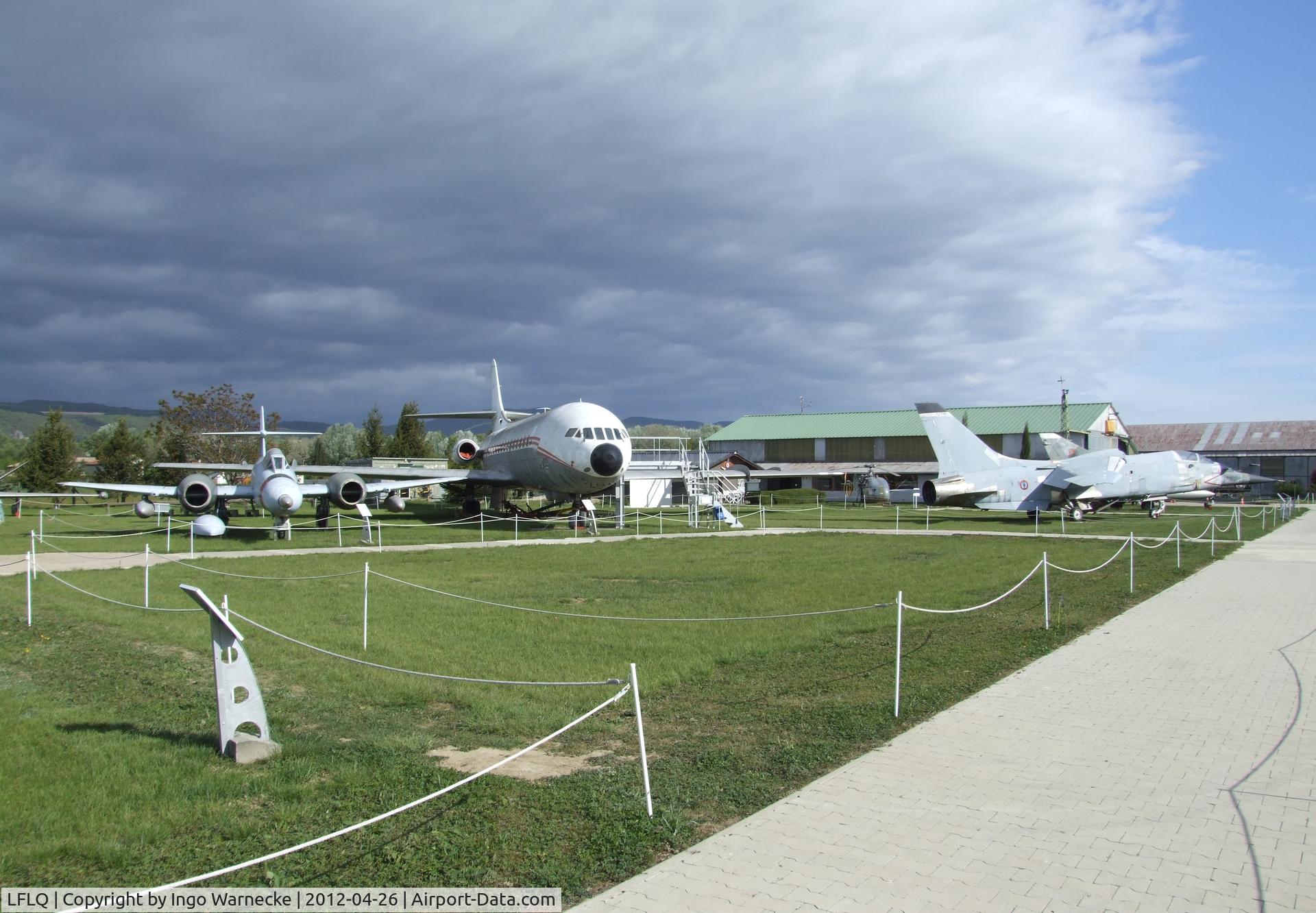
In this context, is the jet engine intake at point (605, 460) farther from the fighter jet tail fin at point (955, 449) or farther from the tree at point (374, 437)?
the tree at point (374, 437)

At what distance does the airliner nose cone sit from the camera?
2777cm

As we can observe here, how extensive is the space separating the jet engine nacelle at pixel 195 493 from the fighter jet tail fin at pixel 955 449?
25.9 meters

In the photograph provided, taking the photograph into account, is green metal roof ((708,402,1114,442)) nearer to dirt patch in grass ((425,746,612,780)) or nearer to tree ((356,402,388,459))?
tree ((356,402,388,459))

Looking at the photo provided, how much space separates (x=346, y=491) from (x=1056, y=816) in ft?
81.2

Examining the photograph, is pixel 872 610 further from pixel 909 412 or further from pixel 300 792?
pixel 909 412

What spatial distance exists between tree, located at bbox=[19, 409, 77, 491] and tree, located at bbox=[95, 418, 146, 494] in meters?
4.22

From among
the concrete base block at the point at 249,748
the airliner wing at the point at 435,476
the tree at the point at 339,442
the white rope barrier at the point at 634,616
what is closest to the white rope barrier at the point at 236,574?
the white rope barrier at the point at 634,616

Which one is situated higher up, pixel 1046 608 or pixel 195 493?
pixel 195 493

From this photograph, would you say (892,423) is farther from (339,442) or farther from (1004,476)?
(339,442)

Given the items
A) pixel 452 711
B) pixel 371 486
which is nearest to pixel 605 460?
pixel 371 486

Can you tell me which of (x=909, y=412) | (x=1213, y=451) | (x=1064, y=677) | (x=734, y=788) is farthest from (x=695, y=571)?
(x=1213, y=451)

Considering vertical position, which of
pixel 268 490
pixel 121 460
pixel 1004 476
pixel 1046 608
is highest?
pixel 121 460

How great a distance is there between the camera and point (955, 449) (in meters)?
33.5

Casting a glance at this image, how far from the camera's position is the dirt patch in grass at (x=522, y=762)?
236 inches
